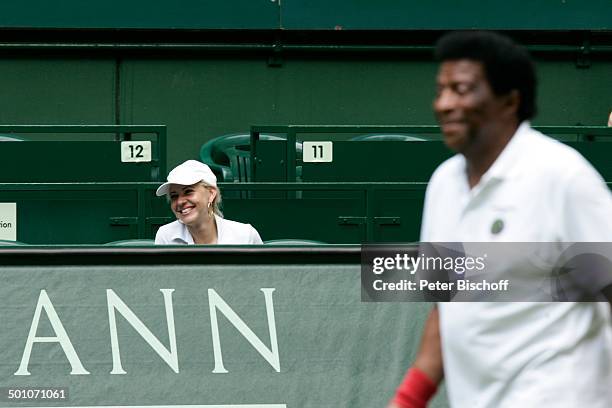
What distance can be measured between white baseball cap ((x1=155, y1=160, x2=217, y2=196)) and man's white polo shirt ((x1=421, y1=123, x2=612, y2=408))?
3642 millimetres

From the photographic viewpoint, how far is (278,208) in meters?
7.05

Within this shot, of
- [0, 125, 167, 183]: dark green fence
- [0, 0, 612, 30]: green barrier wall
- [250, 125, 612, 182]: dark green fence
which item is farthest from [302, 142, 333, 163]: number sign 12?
[0, 0, 612, 30]: green barrier wall

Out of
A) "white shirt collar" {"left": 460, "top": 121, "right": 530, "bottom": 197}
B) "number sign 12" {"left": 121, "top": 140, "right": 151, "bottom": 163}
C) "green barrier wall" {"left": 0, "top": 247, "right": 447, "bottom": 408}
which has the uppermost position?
"number sign 12" {"left": 121, "top": 140, "right": 151, "bottom": 163}

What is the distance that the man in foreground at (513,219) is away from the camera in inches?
98.4

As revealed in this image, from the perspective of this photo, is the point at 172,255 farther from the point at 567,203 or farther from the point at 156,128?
the point at 567,203

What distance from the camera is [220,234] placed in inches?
242

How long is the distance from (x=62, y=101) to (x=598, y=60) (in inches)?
176

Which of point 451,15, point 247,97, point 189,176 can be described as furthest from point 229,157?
point 451,15

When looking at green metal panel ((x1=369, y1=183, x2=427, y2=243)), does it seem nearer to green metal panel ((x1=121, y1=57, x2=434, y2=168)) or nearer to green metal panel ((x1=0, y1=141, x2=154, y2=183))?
green metal panel ((x1=0, y1=141, x2=154, y2=183))

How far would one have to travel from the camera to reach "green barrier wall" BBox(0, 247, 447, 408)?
496 cm

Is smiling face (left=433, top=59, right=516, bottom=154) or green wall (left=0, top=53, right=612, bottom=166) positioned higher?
green wall (left=0, top=53, right=612, bottom=166)

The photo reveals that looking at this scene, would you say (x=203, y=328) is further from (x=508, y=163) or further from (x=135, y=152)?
(x=508, y=163)

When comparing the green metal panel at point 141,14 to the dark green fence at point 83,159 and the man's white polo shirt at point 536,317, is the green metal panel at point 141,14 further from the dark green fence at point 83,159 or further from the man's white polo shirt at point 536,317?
the man's white polo shirt at point 536,317

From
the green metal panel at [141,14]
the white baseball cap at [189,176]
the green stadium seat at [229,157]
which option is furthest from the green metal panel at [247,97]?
the white baseball cap at [189,176]
